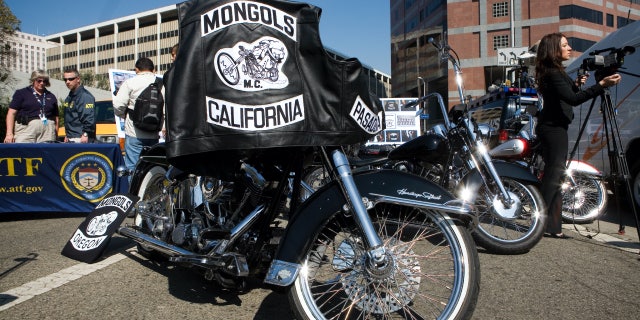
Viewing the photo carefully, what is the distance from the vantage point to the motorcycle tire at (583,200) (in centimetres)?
546

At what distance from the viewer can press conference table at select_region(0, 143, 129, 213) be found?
5590 millimetres

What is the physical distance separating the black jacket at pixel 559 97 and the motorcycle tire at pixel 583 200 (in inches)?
52.6

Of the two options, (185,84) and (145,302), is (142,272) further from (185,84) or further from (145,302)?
(185,84)

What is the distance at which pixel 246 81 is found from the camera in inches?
83.7

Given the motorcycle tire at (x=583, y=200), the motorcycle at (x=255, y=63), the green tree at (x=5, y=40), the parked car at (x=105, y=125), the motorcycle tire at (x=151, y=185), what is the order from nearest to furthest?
the motorcycle at (x=255, y=63) → the motorcycle tire at (x=151, y=185) → the motorcycle tire at (x=583, y=200) → the parked car at (x=105, y=125) → the green tree at (x=5, y=40)

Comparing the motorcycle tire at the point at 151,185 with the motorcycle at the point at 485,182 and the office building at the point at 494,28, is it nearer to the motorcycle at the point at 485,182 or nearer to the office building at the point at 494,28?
the motorcycle at the point at 485,182

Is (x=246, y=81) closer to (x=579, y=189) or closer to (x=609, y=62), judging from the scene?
(x=609, y=62)

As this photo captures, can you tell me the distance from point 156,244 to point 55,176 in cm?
368

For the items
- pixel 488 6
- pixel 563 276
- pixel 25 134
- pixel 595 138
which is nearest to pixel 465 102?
pixel 563 276

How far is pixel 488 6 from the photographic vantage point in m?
47.2

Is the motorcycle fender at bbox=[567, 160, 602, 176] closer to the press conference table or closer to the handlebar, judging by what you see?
the handlebar

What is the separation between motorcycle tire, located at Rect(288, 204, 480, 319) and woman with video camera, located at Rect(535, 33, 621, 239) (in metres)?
2.66

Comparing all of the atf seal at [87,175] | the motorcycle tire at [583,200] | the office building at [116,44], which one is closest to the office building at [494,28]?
the office building at [116,44]

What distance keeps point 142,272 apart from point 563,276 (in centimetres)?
311
